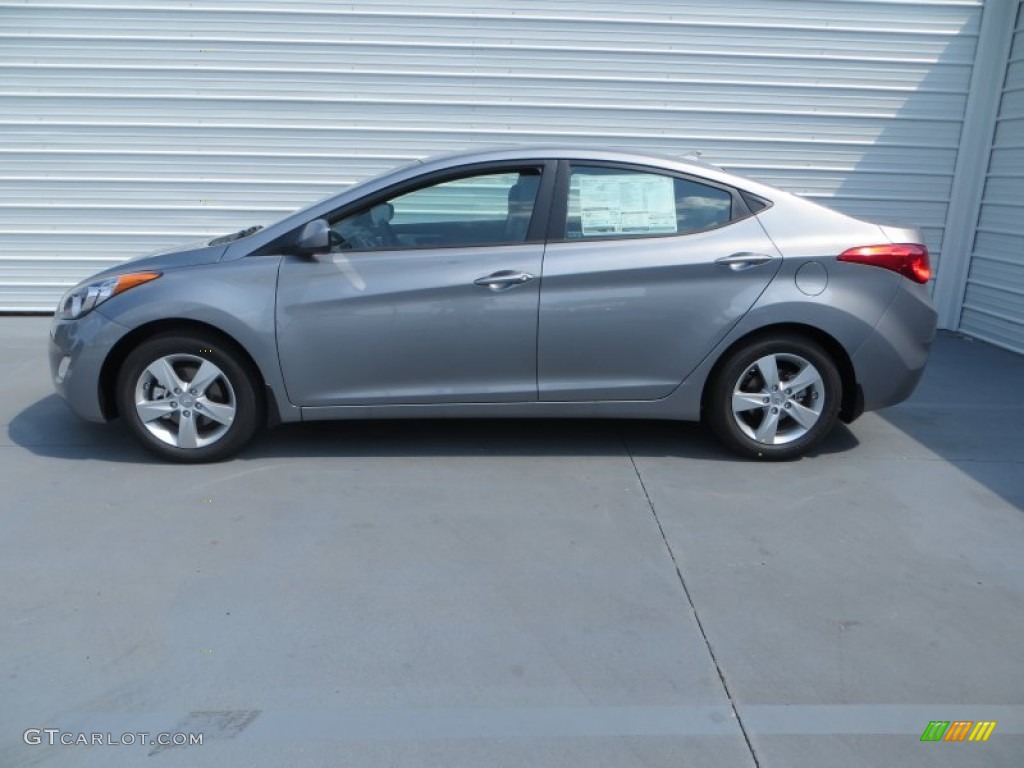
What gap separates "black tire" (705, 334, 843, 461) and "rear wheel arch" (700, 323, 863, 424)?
0.6 inches

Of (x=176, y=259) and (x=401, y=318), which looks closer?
(x=401, y=318)

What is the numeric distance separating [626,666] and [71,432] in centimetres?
366

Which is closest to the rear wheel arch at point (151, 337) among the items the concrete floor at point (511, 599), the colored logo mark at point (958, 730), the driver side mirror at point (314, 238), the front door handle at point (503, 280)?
the concrete floor at point (511, 599)

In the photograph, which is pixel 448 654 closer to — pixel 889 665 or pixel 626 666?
pixel 626 666

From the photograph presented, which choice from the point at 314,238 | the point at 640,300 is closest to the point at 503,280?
the point at 640,300

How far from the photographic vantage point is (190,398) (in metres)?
4.60

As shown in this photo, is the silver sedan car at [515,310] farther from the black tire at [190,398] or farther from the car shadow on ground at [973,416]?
the car shadow on ground at [973,416]

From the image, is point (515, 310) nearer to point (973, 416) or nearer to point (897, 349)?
point (897, 349)

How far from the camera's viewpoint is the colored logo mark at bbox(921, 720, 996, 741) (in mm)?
2689

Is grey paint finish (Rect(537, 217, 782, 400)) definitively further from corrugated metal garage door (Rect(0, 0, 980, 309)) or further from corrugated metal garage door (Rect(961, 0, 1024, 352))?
corrugated metal garage door (Rect(961, 0, 1024, 352))

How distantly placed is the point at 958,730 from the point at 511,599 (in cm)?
153

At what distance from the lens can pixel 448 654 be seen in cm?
306

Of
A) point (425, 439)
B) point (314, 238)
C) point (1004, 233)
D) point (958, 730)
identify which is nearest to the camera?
point (958, 730)

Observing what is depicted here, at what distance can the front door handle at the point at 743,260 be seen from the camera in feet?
14.9
